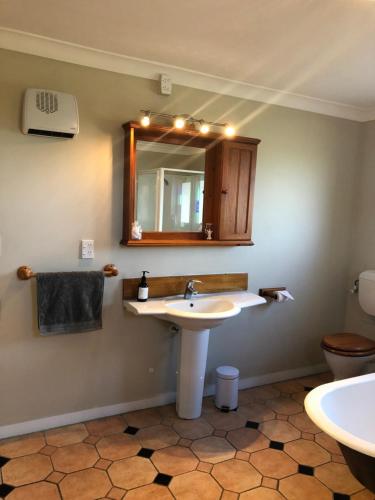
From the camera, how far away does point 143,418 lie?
9.01ft

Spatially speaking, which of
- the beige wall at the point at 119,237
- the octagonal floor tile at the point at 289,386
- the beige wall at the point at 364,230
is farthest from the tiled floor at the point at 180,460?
the beige wall at the point at 364,230

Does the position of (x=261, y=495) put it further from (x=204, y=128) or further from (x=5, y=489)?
(x=204, y=128)

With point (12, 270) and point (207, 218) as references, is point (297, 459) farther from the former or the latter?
point (12, 270)

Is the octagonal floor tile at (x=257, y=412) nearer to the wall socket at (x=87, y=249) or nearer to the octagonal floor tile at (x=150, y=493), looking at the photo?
the octagonal floor tile at (x=150, y=493)

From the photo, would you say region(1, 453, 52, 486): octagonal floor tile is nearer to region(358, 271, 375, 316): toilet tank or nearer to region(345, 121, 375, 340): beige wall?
region(358, 271, 375, 316): toilet tank

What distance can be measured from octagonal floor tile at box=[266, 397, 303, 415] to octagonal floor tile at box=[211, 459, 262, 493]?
71 cm

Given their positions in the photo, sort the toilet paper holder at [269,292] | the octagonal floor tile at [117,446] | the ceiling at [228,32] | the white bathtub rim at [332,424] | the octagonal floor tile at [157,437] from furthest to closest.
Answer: the toilet paper holder at [269,292], the octagonal floor tile at [157,437], the octagonal floor tile at [117,446], the ceiling at [228,32], the white bathtub rim at [332,424]

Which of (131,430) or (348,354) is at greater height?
(348,354)

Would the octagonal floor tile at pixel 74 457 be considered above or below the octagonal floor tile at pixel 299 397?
below

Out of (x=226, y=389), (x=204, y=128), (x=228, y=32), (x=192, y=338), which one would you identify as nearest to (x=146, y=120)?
(x=204, y=128)

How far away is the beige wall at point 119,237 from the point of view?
2.37 metres

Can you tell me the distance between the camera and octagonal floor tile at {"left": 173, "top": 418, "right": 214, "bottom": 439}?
2576 mm

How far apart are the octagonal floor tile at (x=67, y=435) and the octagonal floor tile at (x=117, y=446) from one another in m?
0.14

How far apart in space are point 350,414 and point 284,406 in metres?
0.99
